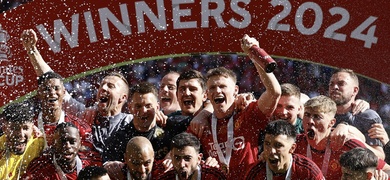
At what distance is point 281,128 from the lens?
22.0 ft

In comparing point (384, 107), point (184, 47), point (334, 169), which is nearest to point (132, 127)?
point (334, 169)

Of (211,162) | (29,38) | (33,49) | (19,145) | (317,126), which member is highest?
(29,38)

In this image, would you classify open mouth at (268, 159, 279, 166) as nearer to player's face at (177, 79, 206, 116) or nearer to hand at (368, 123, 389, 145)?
player's face at (177, 79, 206, 116)

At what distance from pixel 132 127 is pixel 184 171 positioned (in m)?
0.76

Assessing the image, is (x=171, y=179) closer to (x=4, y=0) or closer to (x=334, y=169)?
(x=334, y=169)

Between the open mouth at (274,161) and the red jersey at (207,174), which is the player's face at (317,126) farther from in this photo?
the red jersey at (207,174)

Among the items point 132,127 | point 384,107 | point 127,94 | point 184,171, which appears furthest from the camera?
point 384,107

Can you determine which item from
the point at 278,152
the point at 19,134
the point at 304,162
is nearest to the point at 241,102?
the point at 278,152

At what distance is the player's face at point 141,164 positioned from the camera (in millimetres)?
6746

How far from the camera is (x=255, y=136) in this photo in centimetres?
705

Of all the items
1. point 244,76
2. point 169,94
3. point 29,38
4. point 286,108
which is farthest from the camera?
point 244,76

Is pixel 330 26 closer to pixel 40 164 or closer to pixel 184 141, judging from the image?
pixel 184 141

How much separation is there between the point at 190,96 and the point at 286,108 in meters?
0.79

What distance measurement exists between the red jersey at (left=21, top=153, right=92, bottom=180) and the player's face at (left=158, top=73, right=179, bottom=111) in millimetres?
1230
